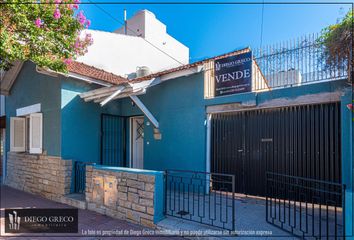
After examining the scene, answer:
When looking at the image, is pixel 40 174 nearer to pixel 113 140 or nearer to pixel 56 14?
pixel 113 140

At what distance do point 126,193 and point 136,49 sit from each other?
915 centimetres

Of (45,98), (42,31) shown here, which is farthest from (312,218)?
(45,98)

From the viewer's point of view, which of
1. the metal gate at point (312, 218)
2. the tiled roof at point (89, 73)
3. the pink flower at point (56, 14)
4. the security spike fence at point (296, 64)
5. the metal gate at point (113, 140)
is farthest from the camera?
the metal gate at point (113, 140)

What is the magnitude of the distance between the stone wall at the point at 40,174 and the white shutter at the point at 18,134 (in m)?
0.33

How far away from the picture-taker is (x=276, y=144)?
5.64 m

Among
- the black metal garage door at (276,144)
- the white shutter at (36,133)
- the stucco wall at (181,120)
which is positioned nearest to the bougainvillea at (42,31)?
the white shutter at (36,133)

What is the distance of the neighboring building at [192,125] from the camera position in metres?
5.04

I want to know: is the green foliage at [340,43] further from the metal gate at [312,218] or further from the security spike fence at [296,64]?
the metal gate at [312,218]

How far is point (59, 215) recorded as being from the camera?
5.52m

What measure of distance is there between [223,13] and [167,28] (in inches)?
326

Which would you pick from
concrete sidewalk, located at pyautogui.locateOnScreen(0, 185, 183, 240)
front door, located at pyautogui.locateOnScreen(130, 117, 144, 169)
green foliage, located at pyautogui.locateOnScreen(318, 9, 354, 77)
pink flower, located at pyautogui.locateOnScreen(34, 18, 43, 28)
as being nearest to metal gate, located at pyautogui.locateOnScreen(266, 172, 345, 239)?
concrete sidewalk, located at pyautogui.locateOnScreen(0, 185, 183, 240)

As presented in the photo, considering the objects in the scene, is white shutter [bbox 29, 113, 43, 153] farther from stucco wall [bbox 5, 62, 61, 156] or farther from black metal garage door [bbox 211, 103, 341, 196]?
black metal garage door [bbox 211, 103, 341, 196]

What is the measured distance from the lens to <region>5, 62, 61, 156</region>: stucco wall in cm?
703

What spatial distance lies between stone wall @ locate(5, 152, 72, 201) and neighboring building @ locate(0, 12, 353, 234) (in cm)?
3
